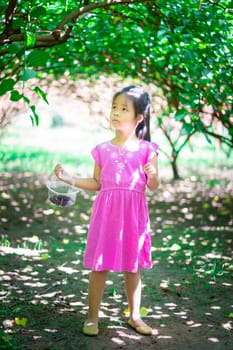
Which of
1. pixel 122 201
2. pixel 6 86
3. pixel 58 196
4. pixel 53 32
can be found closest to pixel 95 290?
pixel 122 201

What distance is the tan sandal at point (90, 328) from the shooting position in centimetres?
289

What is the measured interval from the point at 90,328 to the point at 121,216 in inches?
27.8

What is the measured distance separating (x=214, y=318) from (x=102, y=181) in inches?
49.4

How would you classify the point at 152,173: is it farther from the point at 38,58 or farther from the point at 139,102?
the point at 38,58

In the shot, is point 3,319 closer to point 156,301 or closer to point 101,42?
point 156,301

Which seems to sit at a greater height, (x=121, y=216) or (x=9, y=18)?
(x=9, y=18)

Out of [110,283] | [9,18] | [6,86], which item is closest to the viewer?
[6,86]

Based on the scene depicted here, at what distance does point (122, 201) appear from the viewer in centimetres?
280

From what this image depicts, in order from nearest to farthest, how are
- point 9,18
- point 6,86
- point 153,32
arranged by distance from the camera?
point 6,86 < point 9,18 < point 153,32

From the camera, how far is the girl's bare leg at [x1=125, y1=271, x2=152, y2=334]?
294 cm

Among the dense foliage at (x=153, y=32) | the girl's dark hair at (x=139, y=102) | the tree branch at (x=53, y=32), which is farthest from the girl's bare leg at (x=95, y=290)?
the tree branch at (x=53, y=32)

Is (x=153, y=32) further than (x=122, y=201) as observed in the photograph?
Yes

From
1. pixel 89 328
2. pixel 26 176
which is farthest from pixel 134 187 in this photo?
pixel 26 176

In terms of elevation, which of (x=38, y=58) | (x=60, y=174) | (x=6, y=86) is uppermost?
(x=38, y=58)
